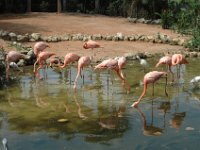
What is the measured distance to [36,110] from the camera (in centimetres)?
767

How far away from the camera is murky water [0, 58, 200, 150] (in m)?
5.98

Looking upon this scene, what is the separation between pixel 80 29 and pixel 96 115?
13.1 m

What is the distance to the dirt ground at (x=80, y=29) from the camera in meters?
15.3

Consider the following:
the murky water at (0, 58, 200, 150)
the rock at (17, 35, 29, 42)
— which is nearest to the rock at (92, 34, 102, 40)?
the rock at (17, 35, 29, 42)

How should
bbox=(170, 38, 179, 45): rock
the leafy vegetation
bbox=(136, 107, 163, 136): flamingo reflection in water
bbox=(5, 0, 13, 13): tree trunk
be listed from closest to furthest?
bbox=(136, 107, 163, 136): flamingo reflection in water → bbox=(170, 38, 179, 45): rock → the leafy vegetation → bbox=(5, 0, 13, 13): tree trunk

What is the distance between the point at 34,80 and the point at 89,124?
12.7 feet

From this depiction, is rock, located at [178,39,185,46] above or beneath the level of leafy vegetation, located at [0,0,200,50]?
beneath

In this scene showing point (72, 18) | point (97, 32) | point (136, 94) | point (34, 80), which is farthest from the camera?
point (72, 18)

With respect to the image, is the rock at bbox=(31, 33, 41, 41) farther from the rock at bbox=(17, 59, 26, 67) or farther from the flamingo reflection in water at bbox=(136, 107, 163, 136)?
the flamingo reflection in water at bbox=(136, 107, 163, 136)

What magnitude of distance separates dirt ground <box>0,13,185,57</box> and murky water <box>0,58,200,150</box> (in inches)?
190

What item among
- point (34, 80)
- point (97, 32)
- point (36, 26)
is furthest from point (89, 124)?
point (36, 26)

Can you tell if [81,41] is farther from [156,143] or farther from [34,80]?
[156,143]

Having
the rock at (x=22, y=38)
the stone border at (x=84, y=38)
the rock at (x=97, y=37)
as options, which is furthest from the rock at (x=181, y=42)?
the rock at (x=22, y=38)

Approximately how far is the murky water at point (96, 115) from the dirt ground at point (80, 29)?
482 centimetres
